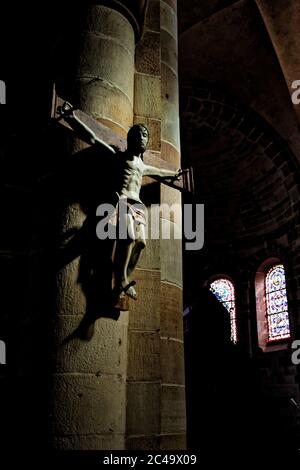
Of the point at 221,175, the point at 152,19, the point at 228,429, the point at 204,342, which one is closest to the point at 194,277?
the point at 221,175

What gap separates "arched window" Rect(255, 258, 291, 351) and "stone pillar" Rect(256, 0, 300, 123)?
3.48m

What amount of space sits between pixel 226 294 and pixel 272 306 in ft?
4.10

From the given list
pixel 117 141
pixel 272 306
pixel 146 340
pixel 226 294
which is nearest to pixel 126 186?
pixel 117 141

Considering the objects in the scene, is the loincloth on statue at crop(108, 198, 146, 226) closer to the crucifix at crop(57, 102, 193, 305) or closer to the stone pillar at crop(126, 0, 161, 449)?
the crucifix at crop(57, 102, 193, 305)

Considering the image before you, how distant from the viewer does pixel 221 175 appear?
34.3ft

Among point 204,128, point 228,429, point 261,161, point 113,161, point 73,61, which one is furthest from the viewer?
point 204,128

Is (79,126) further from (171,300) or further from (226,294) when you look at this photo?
(226,294)

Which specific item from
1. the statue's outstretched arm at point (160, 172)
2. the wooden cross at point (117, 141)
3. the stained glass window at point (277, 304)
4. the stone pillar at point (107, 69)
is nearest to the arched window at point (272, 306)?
the stained glass window at point (277, 304)

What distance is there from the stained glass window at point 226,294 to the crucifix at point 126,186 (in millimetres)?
7744

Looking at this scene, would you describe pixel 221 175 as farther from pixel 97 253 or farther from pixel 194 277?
pixel 97 253

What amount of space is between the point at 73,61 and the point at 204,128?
7918mm

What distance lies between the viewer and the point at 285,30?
23.2 ft

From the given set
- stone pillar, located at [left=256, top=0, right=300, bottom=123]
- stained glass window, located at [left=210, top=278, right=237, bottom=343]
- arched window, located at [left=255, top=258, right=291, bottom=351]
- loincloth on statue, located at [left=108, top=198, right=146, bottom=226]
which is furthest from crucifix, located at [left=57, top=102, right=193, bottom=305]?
stained glass window, located at [left=210, top=278, right=237, bottom=343]

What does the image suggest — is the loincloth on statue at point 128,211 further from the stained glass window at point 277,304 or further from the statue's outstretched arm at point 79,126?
the stained glass window at point 277,304
